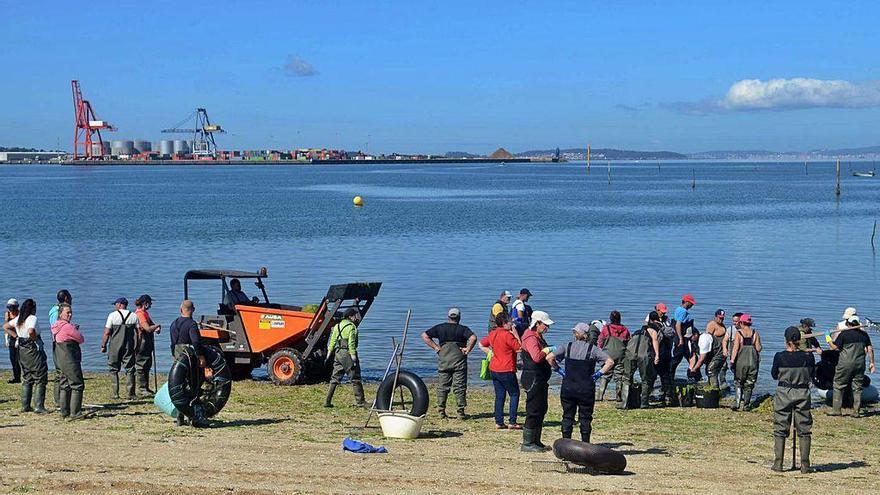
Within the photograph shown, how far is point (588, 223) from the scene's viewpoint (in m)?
68.3

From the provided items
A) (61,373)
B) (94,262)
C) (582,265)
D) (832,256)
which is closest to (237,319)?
(61,373)

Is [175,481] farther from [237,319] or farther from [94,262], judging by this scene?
[94,262]

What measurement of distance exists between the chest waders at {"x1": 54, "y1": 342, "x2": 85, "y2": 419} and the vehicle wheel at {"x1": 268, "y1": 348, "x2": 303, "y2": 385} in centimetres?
411

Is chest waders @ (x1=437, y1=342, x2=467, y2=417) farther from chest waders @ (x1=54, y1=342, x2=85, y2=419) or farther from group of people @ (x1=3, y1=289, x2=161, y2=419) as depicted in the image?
chest waders @ (x1=54, y1=342, x2=85, y2=419)

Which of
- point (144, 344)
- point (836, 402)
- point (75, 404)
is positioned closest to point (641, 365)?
point (836, 402)

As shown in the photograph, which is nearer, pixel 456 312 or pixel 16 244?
pixel 456 312

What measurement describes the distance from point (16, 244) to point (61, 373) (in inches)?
1682

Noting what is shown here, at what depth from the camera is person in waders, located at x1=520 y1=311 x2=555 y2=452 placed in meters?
12.8

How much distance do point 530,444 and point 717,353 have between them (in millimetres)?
5575

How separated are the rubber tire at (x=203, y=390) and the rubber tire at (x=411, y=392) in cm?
199

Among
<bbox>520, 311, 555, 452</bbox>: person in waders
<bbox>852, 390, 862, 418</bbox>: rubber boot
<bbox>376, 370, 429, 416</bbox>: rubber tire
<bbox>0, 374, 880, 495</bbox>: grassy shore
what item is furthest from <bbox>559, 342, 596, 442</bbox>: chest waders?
<bbox>852, 390, 862, 418</bbox>: rubber boot

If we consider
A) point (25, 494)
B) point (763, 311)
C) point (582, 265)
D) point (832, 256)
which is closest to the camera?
point (25, 494)

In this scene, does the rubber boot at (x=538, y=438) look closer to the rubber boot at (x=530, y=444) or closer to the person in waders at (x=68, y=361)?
the rubber boot at (x=530, y=444)

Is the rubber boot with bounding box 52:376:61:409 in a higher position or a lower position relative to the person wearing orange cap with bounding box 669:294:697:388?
lower
